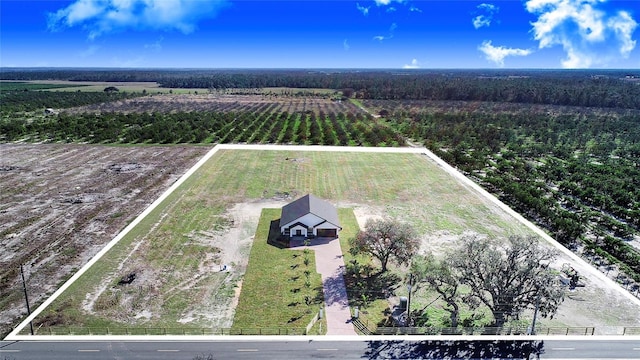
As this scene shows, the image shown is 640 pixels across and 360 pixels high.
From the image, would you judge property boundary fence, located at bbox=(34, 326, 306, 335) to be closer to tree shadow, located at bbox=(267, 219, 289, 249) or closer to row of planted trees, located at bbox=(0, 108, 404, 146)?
tree shadow, located at bbox=(267, 219, 289, 249)

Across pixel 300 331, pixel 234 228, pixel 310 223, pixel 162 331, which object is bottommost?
pixel 300 331

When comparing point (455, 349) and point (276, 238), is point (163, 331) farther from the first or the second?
point (455, 349)

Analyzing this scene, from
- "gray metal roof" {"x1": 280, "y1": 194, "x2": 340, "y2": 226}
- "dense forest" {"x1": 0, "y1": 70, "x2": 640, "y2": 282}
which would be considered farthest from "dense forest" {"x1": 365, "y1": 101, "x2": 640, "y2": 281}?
"gray metal roof" {"x1": 280, "y1": 194, "x2": 340, "y2": 226}

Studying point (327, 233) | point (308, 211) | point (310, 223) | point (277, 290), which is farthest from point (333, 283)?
point (308, 211)

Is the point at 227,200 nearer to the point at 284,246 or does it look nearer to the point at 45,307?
the point at 284,246

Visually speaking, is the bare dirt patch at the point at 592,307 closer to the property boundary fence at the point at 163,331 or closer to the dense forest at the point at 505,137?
the dense forest at the point at 505,137

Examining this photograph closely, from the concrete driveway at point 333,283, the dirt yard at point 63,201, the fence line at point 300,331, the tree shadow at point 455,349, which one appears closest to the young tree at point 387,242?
the concrete driveway at point 333,283
